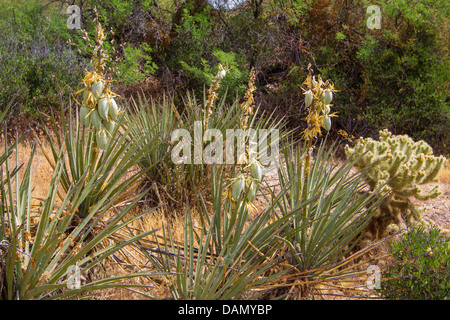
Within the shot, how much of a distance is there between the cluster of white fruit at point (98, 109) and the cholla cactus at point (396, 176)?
2.34 metres

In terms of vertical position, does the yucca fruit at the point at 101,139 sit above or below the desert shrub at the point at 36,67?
below

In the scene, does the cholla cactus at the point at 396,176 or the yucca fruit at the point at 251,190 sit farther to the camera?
the cholla cactus at the point at 396,176

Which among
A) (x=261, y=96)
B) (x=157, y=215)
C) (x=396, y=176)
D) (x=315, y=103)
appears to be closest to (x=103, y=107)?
(x=315, y=103)

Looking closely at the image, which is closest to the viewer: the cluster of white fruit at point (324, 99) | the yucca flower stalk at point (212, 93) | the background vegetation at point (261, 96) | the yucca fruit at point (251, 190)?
the yucca fruit at point (251, 190)

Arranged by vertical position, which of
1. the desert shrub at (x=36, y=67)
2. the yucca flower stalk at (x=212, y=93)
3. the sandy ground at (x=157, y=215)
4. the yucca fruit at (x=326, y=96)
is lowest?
the sandy ground at (x=157, y=215)

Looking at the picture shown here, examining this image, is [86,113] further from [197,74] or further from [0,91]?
[197,74]

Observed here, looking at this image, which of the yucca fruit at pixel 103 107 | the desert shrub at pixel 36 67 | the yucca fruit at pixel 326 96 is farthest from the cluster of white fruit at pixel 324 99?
the desert shrub at pixel 36 67

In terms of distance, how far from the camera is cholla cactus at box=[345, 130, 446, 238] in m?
3.33

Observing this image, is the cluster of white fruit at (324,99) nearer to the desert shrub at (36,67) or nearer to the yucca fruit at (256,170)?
the yucca fruit at (256,170)

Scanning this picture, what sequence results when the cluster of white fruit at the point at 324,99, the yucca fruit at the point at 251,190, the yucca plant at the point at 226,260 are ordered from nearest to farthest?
the yucca plant at the point at 226,260
the yucca fruit at the point at 251,190
the cluster of white fruit at the point at 324,99

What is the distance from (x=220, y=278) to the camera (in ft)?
4.80

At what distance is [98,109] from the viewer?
5.28 feet

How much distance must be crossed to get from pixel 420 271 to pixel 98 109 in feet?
5.71

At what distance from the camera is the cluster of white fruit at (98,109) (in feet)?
5.24
